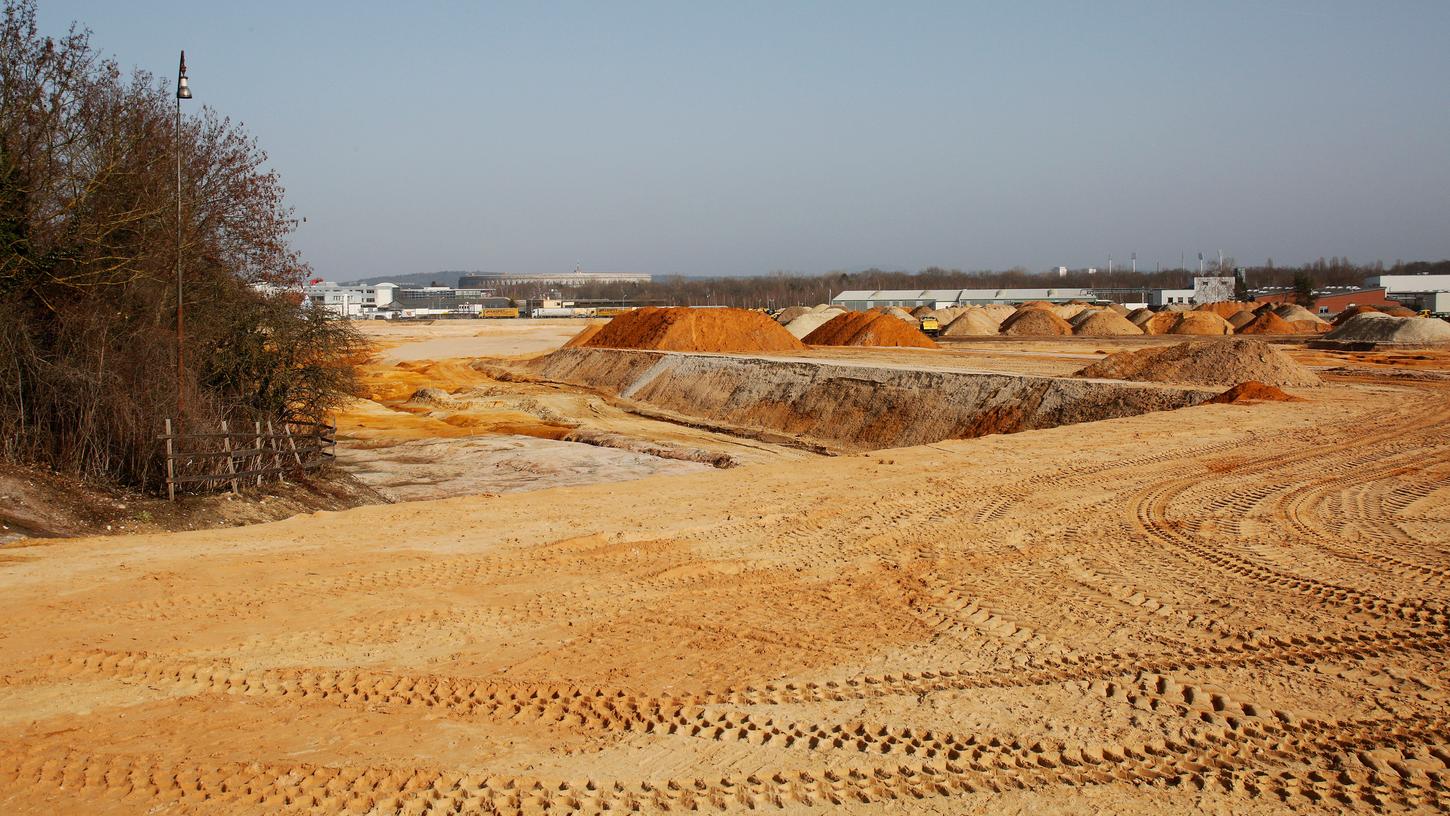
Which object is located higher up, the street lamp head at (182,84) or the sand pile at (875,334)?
the street lamp head at (182,84)

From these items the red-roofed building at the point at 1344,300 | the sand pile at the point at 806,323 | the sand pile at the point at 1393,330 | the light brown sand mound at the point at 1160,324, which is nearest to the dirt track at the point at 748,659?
the sand pile at the point at 1393,330

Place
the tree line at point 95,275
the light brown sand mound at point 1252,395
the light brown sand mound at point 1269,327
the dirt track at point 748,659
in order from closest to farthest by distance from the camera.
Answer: the dirt track at point 748,659 → the tree line at point 95,275 → the light brown sand mound at point 1252,395 → the light brown sand mound at point 1269,327

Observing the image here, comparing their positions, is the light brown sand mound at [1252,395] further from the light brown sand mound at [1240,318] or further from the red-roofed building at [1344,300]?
the red-roofed building at [1344,300]

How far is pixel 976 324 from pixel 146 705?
64504 millimetres

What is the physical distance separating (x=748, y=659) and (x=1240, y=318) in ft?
230

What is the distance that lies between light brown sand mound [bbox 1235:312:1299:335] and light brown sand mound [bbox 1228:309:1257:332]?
2975mm

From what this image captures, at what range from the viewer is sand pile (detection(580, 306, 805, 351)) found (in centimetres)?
4909

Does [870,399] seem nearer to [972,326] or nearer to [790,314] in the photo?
[972,326]

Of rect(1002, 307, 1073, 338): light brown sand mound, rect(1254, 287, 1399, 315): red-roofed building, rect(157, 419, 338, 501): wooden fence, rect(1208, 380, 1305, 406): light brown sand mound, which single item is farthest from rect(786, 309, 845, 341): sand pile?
rect(1254, 287, 1399, 315): red-roofed building

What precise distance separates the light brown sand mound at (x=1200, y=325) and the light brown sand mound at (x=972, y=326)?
10.6 m

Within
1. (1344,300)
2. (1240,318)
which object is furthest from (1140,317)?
(1344,300)

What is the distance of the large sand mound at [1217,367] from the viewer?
25.9 meters

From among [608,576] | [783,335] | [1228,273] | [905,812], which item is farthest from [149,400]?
[1228,273]

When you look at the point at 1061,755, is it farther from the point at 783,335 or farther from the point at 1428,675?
the point at 783,335
